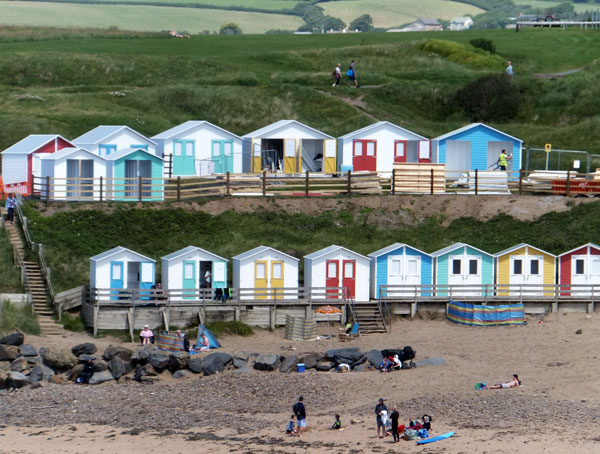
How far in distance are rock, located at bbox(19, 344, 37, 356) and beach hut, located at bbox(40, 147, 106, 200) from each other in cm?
1413

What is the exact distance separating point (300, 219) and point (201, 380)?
17.4 m

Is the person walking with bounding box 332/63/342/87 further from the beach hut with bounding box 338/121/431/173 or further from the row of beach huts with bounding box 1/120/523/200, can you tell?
the beach hut with bounding box 338/121/431/173

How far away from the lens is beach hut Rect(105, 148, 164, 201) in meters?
55.5

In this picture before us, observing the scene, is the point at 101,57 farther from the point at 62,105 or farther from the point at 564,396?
the point at 564,396

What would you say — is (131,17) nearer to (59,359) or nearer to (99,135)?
(99,135)

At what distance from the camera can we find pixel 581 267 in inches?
1971

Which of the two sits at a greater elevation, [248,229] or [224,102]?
[224,102]

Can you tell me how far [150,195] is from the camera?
56.0 meters

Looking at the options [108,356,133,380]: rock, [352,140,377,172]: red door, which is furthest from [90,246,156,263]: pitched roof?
[352,140,377,172]: red door

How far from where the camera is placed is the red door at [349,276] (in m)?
48.6

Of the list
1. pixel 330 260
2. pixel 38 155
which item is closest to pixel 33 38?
pixel 38 155

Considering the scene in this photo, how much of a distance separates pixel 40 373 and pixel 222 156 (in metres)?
26.6

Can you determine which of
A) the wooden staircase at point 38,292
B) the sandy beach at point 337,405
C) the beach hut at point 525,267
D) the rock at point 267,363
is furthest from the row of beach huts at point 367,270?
the rock at point 267,363

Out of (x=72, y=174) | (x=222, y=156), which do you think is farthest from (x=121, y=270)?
(x=222, y=156)
